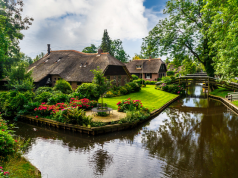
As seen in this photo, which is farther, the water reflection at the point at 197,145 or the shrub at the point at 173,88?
the shrub at the point at 173,88

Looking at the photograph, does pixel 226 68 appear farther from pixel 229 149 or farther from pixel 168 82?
pixel 168 82

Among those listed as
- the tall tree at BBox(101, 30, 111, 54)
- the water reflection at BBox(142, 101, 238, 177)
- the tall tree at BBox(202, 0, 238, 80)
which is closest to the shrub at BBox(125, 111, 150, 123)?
the water reflection at BBox(142, 101, 238, 177)

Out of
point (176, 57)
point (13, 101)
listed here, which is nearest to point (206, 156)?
point (13, 101)

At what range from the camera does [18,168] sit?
22.1 ft

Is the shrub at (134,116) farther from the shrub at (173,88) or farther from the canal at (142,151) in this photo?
the shrub at (173,88)

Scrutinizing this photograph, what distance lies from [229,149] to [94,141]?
8221 millimetres

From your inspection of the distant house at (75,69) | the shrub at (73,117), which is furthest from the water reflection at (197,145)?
the distant house at (75,69)

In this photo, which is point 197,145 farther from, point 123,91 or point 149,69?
point 149,69

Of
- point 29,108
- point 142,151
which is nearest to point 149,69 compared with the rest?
point 29,108

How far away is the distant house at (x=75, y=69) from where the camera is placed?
26.4 m

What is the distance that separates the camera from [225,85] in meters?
28.3

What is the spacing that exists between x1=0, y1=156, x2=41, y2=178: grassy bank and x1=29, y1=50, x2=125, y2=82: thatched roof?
720 inches

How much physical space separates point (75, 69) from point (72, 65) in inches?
71.5

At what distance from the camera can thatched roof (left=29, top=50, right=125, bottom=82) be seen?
87.4 feet
